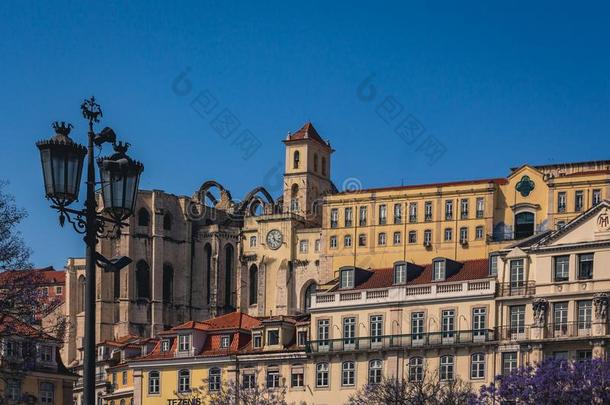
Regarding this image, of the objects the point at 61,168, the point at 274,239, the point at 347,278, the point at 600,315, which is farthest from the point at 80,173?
the point at 274,239

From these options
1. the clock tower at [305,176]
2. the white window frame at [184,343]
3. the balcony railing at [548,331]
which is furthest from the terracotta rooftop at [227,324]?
the clock tower at [305,176]

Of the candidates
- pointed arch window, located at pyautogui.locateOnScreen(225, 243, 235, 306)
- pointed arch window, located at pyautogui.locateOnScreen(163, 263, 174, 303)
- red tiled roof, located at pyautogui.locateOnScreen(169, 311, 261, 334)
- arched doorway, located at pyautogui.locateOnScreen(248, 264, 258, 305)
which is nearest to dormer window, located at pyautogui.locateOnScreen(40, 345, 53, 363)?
red tiled roof, located at pyautogui.locateOnScreen(169, 311, 261, 334)

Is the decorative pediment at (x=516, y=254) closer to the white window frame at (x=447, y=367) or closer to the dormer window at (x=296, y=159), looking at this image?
the white window frame at (x=447, y=367)

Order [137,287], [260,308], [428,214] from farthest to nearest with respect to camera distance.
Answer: [137,287] < [260,308] < [428,214]

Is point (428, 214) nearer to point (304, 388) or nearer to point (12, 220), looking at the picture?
point (304, 388)

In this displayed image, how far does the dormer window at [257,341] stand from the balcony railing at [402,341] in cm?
466

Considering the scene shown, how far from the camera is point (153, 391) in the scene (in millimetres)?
95250

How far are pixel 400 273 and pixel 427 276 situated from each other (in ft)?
5.32

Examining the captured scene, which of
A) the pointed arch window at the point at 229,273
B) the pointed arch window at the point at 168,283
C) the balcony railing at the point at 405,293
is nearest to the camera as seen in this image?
the balcony railing at the point at 405,293

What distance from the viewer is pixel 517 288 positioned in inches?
3314

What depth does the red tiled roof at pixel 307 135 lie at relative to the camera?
156 meters

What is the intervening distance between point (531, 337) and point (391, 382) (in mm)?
8606

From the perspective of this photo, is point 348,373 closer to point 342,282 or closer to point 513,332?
point 342,282

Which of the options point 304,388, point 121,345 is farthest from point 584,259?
point 121,345
